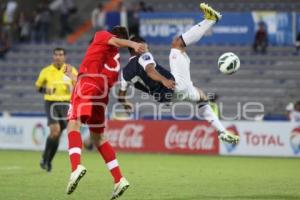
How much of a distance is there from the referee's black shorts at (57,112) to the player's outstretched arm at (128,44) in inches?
222

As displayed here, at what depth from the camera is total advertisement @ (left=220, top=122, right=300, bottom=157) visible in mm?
21984

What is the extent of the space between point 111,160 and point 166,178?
3.43 meters

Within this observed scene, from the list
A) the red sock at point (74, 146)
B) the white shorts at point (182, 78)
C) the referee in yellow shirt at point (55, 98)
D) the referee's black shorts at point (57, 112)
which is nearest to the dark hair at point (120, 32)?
the red sock at point (74, 146)

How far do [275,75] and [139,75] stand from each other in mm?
15379

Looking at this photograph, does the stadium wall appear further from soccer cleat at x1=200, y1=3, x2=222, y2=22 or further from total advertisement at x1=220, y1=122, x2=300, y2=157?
soccer cleat at x1=200, y1=3, x2=222, y2=22

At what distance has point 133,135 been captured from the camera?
23672mm

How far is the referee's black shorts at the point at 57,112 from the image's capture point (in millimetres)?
17078

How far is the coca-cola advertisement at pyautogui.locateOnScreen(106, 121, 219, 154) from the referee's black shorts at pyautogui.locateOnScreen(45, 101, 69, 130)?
6.25m

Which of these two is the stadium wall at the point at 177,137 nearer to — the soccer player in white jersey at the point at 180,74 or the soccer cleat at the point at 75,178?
the soccer player in white jersey at the point at 180,74

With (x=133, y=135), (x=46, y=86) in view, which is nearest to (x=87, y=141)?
(x=133, y=135)

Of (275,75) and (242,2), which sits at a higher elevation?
(242,2)

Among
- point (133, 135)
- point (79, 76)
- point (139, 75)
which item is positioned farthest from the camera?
point (133, 135)

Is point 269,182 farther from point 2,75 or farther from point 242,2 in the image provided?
point 2,75

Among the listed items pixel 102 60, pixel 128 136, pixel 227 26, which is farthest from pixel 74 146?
pixel 227 26
